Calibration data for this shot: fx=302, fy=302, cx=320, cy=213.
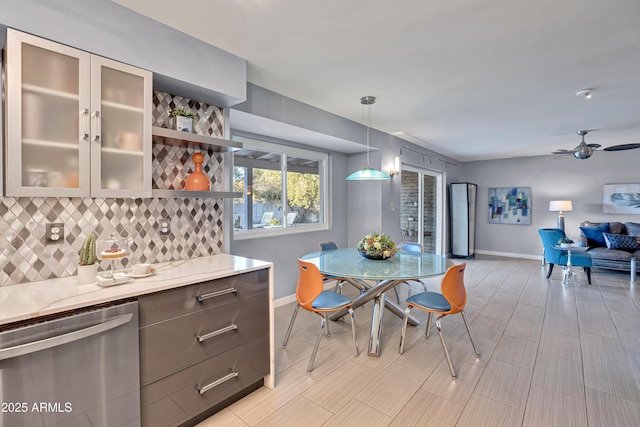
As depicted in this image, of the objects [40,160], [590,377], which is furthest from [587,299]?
[40,160]

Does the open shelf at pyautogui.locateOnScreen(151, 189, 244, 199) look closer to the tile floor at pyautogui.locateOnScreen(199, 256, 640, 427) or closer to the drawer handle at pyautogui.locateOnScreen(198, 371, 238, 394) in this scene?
the drawer handle at pyautogui.locateOnScreen(198, 371, 238, 394)

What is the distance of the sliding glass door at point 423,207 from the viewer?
20.4 ft

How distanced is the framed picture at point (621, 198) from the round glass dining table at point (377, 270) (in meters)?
6.10

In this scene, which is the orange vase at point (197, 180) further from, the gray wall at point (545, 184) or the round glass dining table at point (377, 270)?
the gray wall at point (545, 184)

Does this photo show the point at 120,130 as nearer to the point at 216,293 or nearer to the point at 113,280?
the point at 113,280

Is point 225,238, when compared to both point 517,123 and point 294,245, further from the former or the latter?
point 517,123

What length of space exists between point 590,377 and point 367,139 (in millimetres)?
3572

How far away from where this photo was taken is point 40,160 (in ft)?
5.24

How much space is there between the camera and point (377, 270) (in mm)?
2648

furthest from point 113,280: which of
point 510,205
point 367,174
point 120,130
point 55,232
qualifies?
point 510,205

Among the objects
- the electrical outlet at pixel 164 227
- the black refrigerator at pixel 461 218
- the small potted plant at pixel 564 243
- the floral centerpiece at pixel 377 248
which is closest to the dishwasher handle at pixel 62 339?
the electrical outlet at pixel 164 227

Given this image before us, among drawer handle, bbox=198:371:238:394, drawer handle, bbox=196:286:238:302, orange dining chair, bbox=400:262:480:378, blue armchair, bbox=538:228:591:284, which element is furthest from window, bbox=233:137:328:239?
blue armchair, bbox=538:228:591:284

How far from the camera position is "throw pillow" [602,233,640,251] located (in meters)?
5.53

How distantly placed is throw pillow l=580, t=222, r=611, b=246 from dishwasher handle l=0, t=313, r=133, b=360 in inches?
312
